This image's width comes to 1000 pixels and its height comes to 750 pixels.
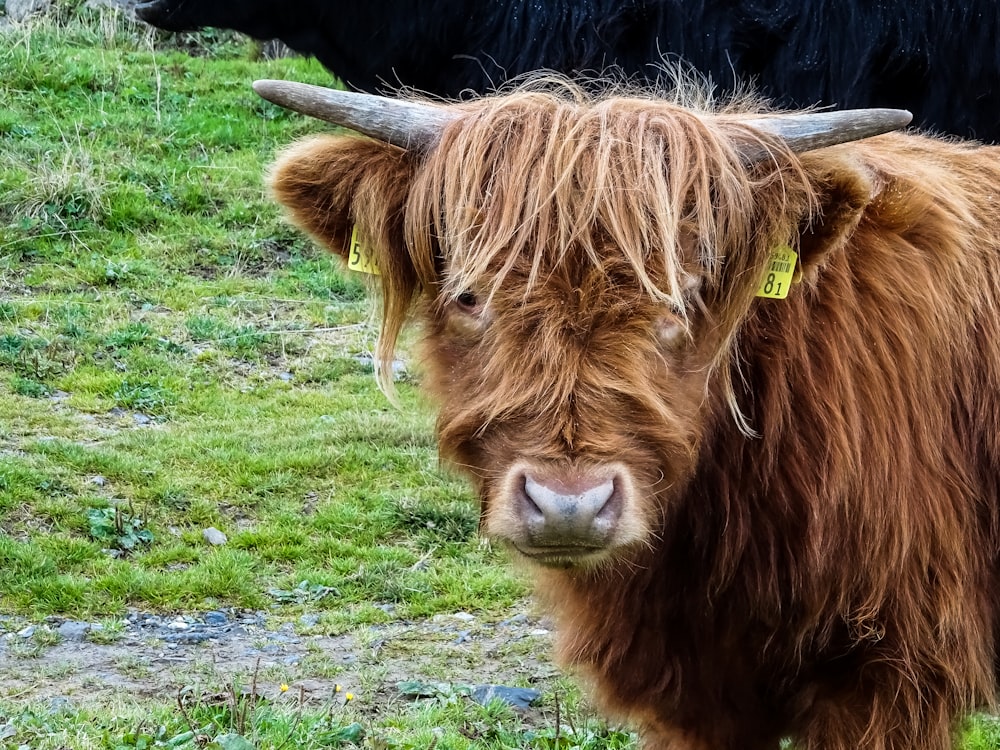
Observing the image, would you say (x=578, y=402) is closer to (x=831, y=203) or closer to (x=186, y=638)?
(x=831, y=203)

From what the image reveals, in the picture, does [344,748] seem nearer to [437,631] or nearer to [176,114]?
[437,631]

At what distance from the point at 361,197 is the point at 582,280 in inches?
24.5

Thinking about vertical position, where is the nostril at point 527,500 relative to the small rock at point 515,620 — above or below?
above

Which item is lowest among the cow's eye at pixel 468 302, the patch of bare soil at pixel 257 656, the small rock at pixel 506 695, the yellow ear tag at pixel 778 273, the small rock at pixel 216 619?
the small rock at pixel 216 619

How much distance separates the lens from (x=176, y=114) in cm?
1028

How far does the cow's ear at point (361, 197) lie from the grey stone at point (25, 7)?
400 inches

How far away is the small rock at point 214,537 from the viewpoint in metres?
5.40

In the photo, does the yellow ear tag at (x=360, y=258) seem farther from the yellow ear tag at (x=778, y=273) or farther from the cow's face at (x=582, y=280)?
the yellow ear tag at (x=778, y=273)

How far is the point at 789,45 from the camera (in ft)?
18.0

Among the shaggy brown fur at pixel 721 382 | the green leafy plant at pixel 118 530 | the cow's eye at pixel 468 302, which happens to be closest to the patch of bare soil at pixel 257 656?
the green leafy plant at pixel 118 530

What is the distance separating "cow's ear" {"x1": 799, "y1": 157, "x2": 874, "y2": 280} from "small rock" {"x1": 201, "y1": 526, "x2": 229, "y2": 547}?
343cm

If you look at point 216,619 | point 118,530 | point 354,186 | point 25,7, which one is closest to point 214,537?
point 118,530

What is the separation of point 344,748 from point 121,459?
9.33 feet

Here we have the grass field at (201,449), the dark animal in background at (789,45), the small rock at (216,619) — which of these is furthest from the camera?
the dark animal in background at (789,45)
